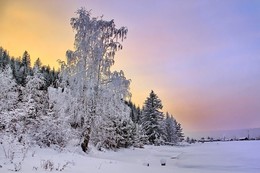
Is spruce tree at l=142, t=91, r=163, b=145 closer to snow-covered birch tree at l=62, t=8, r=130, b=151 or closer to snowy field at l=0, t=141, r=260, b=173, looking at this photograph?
snowy field at l=0, t=141, r=260, b=173

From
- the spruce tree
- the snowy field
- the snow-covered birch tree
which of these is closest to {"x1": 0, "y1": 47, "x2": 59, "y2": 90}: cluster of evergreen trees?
the spruce tree

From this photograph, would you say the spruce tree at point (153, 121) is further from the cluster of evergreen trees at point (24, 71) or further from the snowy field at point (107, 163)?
the snowy field at point (107, 163)

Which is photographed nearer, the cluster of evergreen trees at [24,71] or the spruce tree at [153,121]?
the spruce tree at [153,121]

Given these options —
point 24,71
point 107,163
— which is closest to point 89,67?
point 107,163

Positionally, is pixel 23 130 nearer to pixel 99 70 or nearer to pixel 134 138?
pixel 99 70

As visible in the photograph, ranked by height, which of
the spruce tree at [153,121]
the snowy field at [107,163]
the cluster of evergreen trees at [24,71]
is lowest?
the snowy field at [107,163]

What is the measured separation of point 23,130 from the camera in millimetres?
17516

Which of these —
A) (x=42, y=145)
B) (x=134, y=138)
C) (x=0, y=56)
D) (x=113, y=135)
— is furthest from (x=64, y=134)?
(x=0, y=56)

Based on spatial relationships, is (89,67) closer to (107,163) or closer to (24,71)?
(107,163)

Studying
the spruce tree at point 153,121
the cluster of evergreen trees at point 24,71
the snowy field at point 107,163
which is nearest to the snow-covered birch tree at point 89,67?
the snowy field at point 107,163

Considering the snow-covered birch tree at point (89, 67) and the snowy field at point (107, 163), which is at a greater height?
the snow-covered birch tree at point (89, 67)

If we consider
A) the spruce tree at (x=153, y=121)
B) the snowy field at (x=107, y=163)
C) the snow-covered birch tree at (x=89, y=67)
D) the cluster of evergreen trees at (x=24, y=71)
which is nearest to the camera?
the snowy field at (x=107, y=163)

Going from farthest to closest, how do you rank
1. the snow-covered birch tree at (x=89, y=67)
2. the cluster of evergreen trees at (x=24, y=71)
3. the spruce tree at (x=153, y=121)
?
the cluster of evergreen trees at (x=24, y=71), the spruce tree at (x=153, y=121), the snow-covered birch tree at (x=89, y=67)

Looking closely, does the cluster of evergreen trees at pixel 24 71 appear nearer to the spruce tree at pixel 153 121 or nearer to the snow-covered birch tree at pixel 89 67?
the spruce tree at pixel 153 121
